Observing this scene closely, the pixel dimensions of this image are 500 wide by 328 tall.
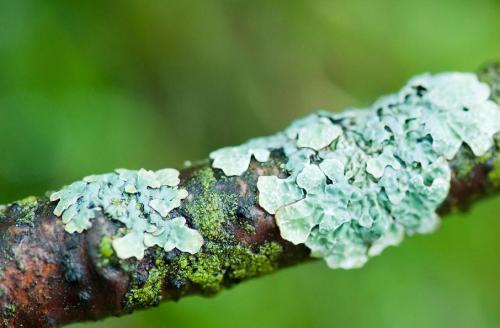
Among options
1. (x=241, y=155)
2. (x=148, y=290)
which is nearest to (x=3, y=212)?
(x=148, y=290)

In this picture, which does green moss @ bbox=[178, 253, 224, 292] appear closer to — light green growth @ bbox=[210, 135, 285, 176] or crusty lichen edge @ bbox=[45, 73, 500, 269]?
crusty lichen edge @ bbox=[45, 73, 500, 269]

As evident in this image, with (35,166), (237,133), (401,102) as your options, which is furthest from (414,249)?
(35,166)

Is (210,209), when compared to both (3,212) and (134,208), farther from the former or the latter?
(3,212)

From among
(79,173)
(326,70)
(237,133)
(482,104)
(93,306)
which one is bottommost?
(93,306)

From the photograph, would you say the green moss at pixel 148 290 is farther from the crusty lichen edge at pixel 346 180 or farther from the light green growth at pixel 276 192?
the light green growth at pixel 276 192

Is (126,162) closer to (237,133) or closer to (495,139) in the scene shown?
(237,133)
